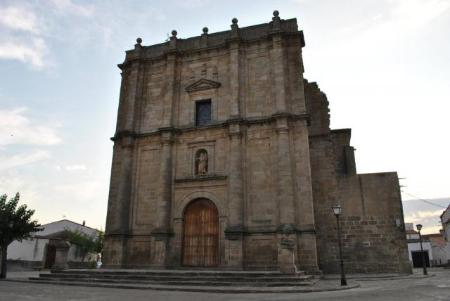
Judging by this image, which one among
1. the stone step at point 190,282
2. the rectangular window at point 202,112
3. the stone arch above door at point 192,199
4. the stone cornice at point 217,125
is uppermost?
the rectangular window at point 202,112

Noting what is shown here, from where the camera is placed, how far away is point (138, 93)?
20219mm

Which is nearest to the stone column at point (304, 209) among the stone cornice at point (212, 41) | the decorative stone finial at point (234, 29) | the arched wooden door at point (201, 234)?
the arched wooden door at point (201, 234)

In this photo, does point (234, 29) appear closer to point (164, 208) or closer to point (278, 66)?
point (278, 66)

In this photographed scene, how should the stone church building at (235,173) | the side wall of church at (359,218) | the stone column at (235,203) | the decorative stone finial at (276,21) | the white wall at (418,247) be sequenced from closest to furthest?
the stone column at (235,203)
the stone church building at (235,173)
the side wall of church at (359,218)
the decorative stone finial at (276,21)
the white wall at (418,247)

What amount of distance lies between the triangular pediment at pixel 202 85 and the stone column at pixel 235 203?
2.85m

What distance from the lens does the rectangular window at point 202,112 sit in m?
19.0

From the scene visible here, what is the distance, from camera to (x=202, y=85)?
63.1ft

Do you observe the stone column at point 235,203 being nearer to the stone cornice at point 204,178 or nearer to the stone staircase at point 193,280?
the stone cornice at point 204,178

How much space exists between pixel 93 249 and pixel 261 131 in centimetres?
2925

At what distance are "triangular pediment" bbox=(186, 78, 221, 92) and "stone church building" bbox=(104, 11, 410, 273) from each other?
0.05 m

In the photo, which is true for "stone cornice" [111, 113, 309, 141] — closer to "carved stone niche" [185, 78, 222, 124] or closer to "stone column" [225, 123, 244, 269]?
"stone column" [225, 123, 244, 269]

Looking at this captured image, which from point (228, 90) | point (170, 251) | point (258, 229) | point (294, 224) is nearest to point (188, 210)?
point (170, 251)

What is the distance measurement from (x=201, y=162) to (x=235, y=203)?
296 cm

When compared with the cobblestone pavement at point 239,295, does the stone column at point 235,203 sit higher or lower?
higher
